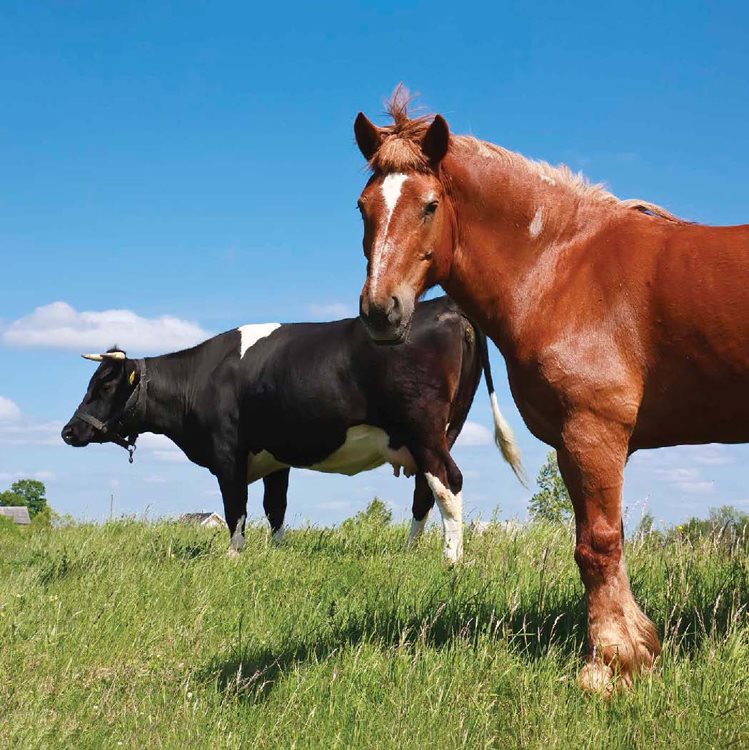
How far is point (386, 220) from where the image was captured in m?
4.52

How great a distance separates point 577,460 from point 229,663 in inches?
104

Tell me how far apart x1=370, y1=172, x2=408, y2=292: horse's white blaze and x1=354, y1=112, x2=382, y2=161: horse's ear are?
305 millimetres

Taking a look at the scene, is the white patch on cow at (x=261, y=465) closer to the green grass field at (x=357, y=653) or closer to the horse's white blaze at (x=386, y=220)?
the green grass field at (x=357, y=653)

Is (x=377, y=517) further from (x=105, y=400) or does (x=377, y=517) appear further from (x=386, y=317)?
(x=386, y=317)

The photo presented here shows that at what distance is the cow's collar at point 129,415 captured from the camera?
11.9 metres

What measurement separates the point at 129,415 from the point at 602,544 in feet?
28.7

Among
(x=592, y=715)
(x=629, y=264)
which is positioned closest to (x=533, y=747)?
(x=592, y=715)

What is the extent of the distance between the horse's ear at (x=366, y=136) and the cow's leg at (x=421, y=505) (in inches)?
214

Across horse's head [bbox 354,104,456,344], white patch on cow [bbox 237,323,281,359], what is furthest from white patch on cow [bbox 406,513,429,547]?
horse's head [bbox 354,104,456,344]

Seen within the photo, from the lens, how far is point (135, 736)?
4.41 m

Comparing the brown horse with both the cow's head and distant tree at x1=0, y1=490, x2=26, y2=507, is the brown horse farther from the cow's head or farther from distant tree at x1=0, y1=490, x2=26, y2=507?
distant tree at x1=0, y1=490, x2=26, y2=507

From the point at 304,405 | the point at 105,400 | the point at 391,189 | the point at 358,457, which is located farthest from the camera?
the point at 105,400

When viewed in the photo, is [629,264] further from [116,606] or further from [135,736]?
[116,606]

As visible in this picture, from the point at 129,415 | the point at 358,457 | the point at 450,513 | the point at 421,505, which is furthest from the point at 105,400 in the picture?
the point at 450,513
